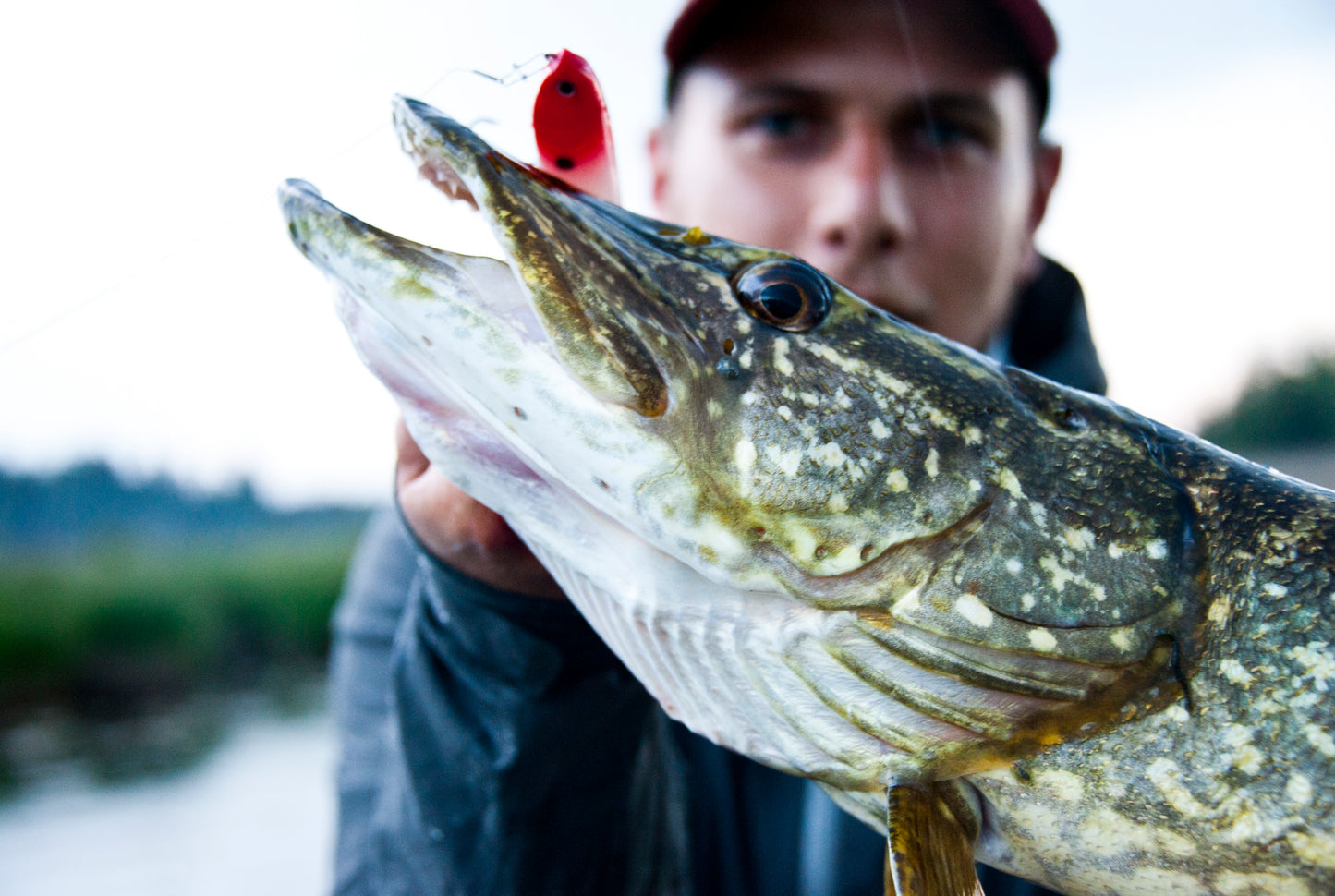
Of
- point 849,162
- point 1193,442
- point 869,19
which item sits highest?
point 869,19

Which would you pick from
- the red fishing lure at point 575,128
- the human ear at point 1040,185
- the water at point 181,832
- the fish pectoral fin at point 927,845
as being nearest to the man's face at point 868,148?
the human ear at point 1040,185

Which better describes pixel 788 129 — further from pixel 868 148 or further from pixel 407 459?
pixel 407 459

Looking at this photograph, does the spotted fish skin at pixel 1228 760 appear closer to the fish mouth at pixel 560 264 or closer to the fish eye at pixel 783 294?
the fish eye at pixel 783 294

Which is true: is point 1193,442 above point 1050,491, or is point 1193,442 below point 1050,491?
above

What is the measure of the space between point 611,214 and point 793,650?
0.48m

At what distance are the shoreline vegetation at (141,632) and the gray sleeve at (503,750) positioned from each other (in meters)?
7.13

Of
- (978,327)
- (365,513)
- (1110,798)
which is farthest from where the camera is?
(365,513)

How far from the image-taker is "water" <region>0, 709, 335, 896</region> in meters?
5.27

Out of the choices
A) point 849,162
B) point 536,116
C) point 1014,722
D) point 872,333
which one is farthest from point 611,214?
point 849,162

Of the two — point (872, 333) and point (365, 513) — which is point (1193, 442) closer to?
point (872, 333)

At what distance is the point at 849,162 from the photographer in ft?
6.02

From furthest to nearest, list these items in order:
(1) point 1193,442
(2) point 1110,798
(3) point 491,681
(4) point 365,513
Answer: (4) point 365,513, (3) point 491,681, (1) point 1193,442, (2) point 1110,798

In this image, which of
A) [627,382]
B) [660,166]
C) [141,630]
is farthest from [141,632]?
[627,382]

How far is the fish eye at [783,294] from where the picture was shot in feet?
2.83
